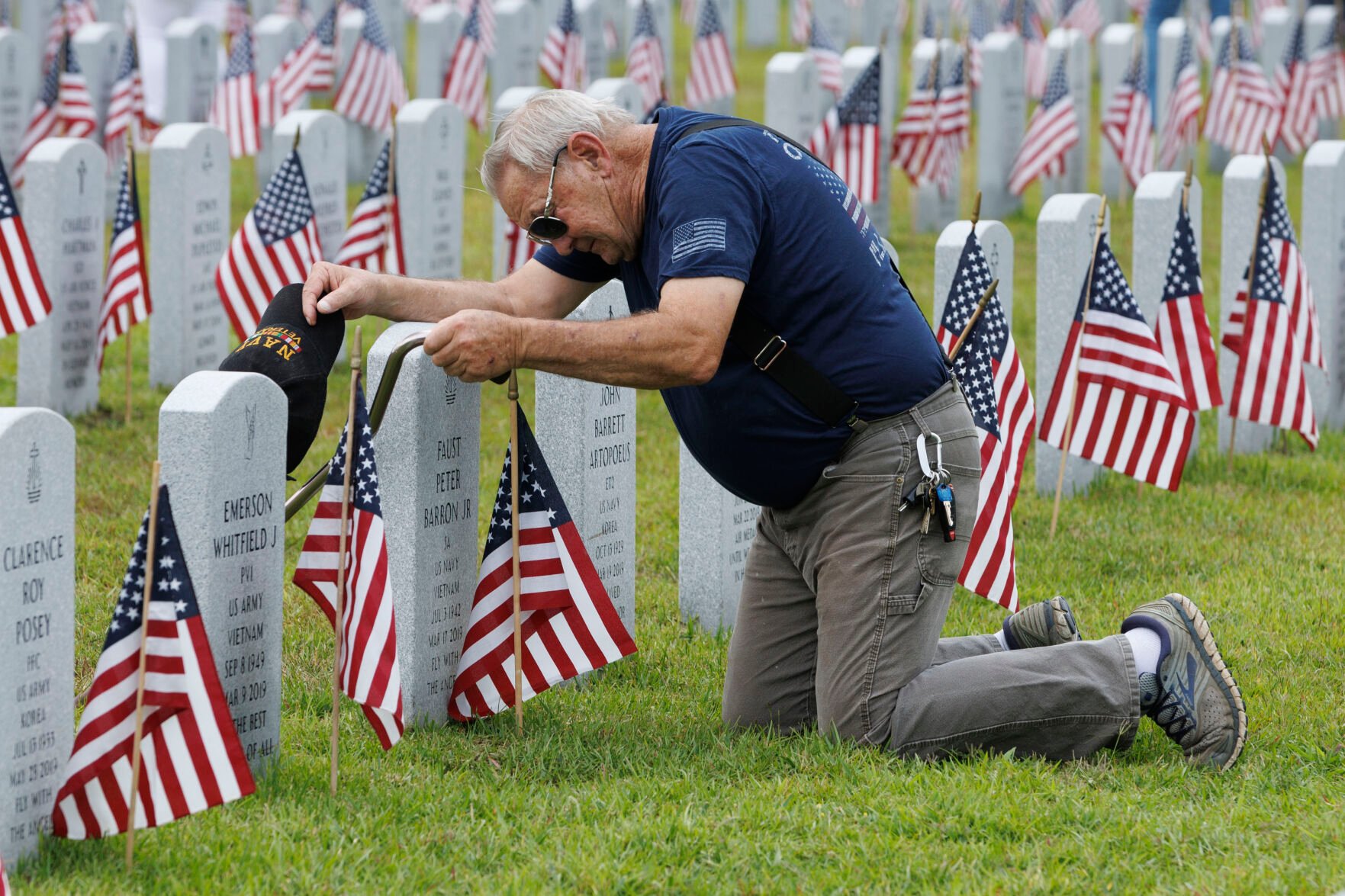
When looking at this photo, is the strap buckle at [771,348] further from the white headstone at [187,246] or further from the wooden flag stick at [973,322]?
the white headstone at [187,246]

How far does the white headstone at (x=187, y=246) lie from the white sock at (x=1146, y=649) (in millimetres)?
5400

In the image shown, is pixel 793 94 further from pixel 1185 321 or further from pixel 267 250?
pixel 1185 321

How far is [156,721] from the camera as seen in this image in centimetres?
368

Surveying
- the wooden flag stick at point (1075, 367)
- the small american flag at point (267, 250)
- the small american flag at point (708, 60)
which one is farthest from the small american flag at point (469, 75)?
the wooden flag stick at point (1075, 367)

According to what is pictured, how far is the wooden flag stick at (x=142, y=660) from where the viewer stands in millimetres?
3551

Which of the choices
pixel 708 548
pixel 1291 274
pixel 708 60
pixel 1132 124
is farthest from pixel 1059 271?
pixel 708 60

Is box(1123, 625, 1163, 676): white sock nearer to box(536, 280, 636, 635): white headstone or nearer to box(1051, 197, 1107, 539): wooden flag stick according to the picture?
box(536, 280, 636, 635): white headstone

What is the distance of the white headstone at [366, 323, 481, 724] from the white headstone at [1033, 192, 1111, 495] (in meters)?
2.97

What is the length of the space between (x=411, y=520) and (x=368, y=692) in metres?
0.59

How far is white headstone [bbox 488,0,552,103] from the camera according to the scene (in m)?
14.7

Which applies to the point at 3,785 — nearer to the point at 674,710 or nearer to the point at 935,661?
the point at 674,710

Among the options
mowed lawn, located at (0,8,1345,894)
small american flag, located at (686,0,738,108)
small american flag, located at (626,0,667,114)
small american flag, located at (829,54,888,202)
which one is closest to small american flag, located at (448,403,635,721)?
mowed lawn, located at (0,8,1345,894)

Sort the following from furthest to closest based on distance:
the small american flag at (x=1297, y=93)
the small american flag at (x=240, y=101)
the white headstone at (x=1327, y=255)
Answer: the small american flag at (x=1297, y=93) → the small american flag at (x=240, y=101) → the white headstone at (x=1327, y=255)

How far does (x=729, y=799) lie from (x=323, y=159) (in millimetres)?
5898
